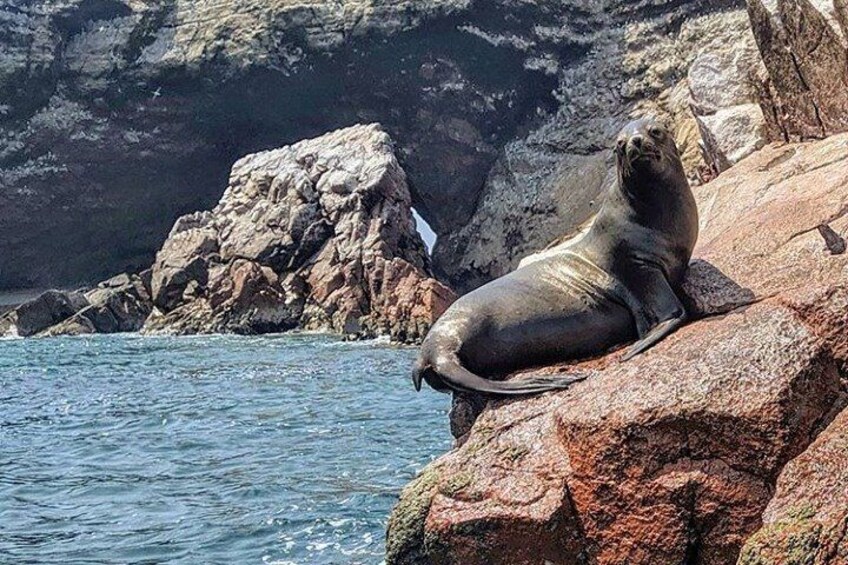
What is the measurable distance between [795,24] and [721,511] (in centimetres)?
642

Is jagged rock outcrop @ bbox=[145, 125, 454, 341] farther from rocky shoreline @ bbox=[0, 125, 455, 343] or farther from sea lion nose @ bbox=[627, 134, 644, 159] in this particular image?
sea lion nose @ bbox=[627, 134, 644, 159]

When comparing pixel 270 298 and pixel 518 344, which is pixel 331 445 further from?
pixel 270 298

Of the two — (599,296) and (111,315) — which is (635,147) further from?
(111,315)

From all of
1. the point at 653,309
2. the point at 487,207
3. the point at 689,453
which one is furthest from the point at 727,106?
the point at 487,207

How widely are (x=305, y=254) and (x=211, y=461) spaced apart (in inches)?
815

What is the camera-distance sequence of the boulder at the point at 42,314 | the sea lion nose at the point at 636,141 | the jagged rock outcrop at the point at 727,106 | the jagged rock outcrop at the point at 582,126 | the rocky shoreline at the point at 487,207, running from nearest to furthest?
the rocky shoreline at the point at 487,207 < the sea lion nose at the point at 636,141 < the jagged rock outcrop at the point at 727,106 < the boulder at the point at 42,314 < the jagged rock outcrop at the point at 582,126

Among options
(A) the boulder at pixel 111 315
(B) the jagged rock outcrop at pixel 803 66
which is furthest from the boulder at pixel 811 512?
(A) the boulder at pixel 111 315

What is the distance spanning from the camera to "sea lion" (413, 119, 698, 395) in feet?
18.3

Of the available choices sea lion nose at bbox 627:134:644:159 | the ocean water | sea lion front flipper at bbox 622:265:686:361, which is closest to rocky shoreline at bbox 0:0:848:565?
sea lion front flipper at bbox 622:265:686:361

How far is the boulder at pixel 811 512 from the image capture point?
3.58 meters

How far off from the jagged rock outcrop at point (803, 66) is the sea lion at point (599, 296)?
3268mm

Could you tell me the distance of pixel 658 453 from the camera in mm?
4316

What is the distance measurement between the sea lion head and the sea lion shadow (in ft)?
1.81

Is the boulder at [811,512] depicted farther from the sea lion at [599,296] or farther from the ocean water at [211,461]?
the ocean water at [211,461]
